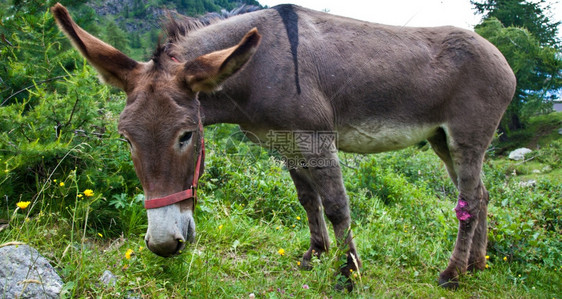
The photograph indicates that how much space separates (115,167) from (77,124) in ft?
1.81

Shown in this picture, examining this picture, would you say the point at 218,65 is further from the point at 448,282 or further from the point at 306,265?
the point at 448,282

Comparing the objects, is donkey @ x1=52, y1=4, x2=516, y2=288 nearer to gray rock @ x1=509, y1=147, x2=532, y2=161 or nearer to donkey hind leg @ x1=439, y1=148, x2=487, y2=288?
donkey hind leg @ x1=439, y1=148, x2=487, y2=288

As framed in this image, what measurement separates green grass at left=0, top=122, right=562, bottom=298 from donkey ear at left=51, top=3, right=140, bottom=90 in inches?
33.1

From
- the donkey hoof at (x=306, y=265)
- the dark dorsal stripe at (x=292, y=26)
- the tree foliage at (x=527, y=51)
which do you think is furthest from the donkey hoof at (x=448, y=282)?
the tree foliage at (x=527, y=51)

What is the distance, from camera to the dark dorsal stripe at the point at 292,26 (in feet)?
9.22

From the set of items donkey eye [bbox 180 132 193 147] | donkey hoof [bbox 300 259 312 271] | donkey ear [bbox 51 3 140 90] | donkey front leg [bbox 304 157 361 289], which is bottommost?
donkey hoof [bbox 300 259 312 271]

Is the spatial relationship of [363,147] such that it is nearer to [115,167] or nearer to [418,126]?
[418,126]

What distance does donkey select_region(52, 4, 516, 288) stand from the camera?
213cm

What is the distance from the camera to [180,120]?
7.02ft

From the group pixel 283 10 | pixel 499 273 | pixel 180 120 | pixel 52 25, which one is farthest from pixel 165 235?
pixel 52 25

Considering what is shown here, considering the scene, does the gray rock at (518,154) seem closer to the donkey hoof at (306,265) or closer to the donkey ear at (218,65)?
the donkey hoof at (306,265)

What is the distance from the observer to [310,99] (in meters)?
2.77

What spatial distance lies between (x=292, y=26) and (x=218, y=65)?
110 cm

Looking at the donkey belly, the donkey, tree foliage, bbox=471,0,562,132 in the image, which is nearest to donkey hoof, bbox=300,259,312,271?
the donkey
